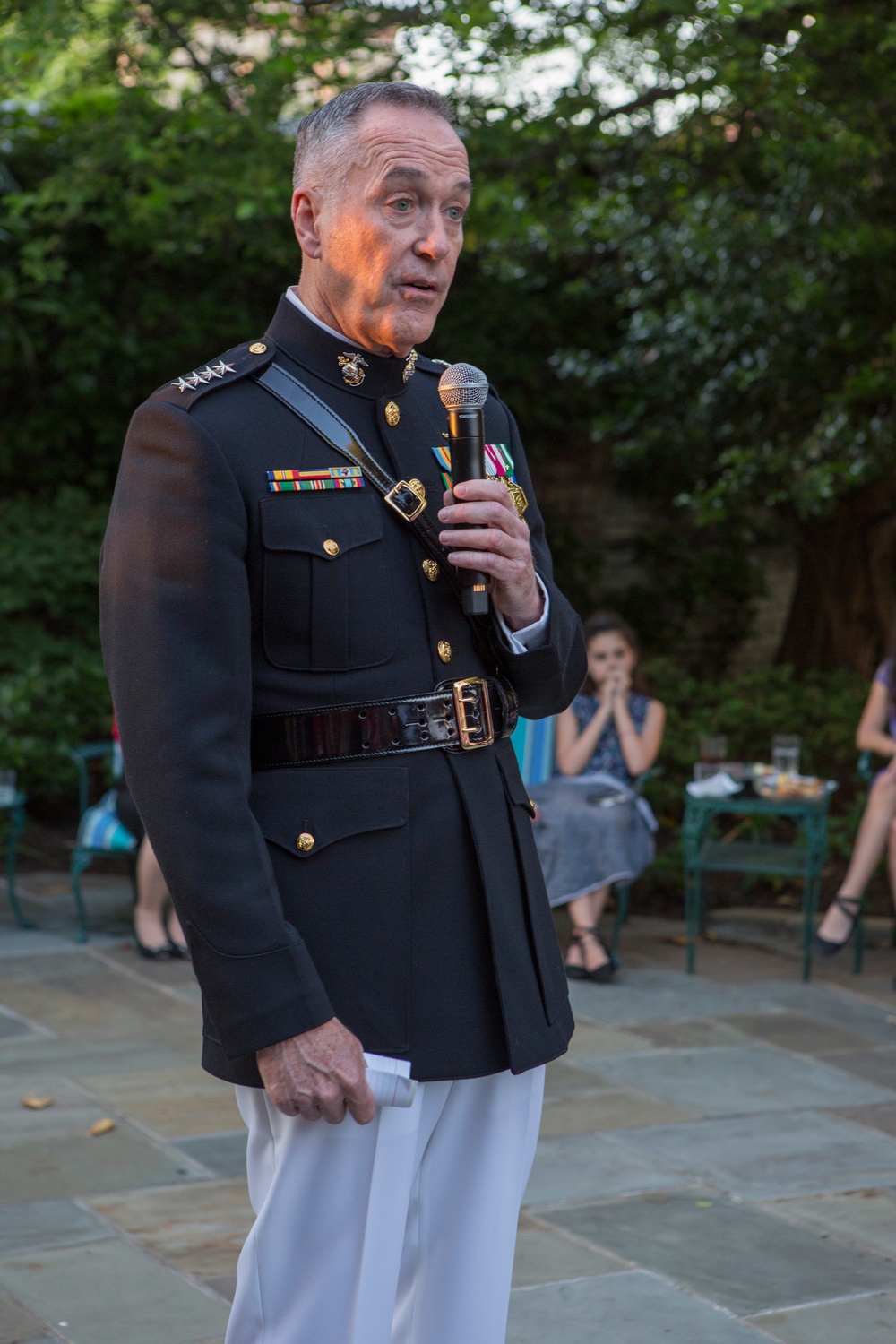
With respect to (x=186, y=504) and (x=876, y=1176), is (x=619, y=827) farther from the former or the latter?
(x=186, y=504)

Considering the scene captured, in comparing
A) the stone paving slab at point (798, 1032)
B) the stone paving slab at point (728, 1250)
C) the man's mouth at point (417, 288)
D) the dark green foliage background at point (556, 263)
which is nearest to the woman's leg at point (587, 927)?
the stone paving slab at point (798, 1032)

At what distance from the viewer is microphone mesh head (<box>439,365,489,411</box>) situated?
1860 millimetres

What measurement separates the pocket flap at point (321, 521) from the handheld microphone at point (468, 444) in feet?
0.38

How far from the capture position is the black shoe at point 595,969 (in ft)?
18.6

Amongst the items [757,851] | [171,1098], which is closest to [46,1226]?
[171,1098]

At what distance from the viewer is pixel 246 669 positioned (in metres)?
1.76

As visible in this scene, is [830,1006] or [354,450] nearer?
[354,450]

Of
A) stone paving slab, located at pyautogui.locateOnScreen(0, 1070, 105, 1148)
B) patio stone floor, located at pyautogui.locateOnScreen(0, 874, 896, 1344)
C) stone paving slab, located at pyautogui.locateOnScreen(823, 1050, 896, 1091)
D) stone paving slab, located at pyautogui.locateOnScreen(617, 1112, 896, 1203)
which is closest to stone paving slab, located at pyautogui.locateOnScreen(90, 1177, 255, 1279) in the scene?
patio stone floor, located at pyautogui.locateOnScreen(0, 874, 896, 1344)

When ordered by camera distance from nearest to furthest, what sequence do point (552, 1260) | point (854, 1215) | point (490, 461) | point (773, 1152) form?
point (490, 461), point (552, 1260), point (854, 1215), point (773, 1152)

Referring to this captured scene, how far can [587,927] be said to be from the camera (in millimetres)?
5703

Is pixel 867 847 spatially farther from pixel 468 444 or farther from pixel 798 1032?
pixel 468 444

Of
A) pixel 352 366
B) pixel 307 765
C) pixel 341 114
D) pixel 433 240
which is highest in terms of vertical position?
pixel 341 114

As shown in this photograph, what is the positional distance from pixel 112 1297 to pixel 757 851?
3.66 m

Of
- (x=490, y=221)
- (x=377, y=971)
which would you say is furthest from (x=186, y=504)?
(x=490, y=221)
